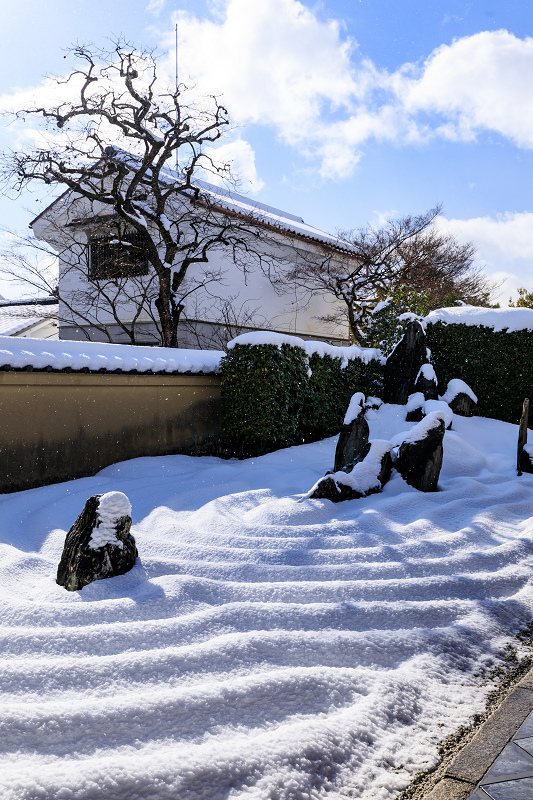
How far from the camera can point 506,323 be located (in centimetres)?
870

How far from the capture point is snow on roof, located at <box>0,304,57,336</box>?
15343mm

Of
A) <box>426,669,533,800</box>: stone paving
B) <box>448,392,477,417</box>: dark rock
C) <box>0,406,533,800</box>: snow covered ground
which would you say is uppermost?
<box>448,392,477,417</box>: dark rock

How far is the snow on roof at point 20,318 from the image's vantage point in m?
15.3

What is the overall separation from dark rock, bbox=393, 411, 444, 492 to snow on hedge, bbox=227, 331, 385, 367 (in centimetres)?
235

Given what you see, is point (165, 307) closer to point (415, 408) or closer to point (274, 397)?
point (274, 397)

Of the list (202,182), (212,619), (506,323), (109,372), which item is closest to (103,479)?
(109,372)

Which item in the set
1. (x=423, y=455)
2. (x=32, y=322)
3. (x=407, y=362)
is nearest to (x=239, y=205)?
(x=32, y=322)

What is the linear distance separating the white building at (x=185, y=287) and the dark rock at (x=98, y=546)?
30.5ft

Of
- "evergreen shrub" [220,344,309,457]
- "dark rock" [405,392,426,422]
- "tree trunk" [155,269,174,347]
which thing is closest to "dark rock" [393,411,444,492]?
"evergreen shrub" [220,344,309,457]

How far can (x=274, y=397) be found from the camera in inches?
285

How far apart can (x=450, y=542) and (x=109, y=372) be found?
4.37m

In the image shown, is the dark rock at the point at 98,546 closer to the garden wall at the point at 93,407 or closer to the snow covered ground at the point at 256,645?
the snow covered ground at the point at 256,645

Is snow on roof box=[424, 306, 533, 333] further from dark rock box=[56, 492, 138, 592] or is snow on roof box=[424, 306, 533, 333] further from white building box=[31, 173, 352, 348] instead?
dark rock box=[56, 492, 138, 592]

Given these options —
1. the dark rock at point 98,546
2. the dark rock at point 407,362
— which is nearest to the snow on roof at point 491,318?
the dark rock at point 407,362
